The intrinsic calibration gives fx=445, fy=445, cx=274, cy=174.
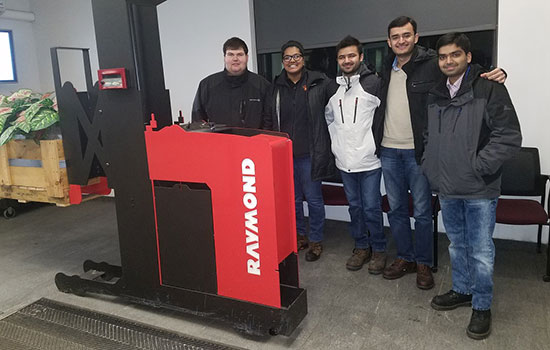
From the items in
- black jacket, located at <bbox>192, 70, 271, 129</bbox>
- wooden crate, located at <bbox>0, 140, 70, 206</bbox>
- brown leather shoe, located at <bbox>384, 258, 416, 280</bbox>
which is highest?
black jacket, located at <bbox>192, 70, 271, 129</bbox>

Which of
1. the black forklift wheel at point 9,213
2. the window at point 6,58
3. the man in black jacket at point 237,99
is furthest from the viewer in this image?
the window at point 6,58

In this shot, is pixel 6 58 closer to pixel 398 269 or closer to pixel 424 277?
pixel 398 269

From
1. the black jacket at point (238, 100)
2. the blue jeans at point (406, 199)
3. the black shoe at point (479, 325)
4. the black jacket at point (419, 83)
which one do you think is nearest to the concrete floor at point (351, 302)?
the black shoe at point (479, 325)

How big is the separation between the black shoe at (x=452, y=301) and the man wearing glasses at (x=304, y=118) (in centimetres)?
113

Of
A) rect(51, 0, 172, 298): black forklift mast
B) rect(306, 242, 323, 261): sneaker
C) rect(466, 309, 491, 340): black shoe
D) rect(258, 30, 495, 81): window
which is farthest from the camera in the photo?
rect(258, 30, 495, 81): window

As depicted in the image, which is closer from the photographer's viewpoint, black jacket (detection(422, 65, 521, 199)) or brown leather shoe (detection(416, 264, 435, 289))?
black jacket (detection(422, 65, 521, 199))

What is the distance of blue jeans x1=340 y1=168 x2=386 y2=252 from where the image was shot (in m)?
3.14

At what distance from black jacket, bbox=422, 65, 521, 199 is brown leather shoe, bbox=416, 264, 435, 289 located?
80 centimetres

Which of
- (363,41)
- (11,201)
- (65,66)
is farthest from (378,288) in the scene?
(65,66)

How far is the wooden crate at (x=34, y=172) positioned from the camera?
10.2ft

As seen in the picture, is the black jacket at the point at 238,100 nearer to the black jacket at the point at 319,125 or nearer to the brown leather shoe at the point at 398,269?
the black jacket at the point at 319,125

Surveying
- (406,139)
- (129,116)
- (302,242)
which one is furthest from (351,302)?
(129,116)

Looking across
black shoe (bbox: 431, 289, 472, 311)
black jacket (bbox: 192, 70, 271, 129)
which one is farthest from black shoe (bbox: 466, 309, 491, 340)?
black jacket (bbox: 192, 70, 271, 129)

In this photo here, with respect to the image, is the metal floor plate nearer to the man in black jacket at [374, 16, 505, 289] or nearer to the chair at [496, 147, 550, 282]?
the man in black jacket at [374, 16, 505, 289]
